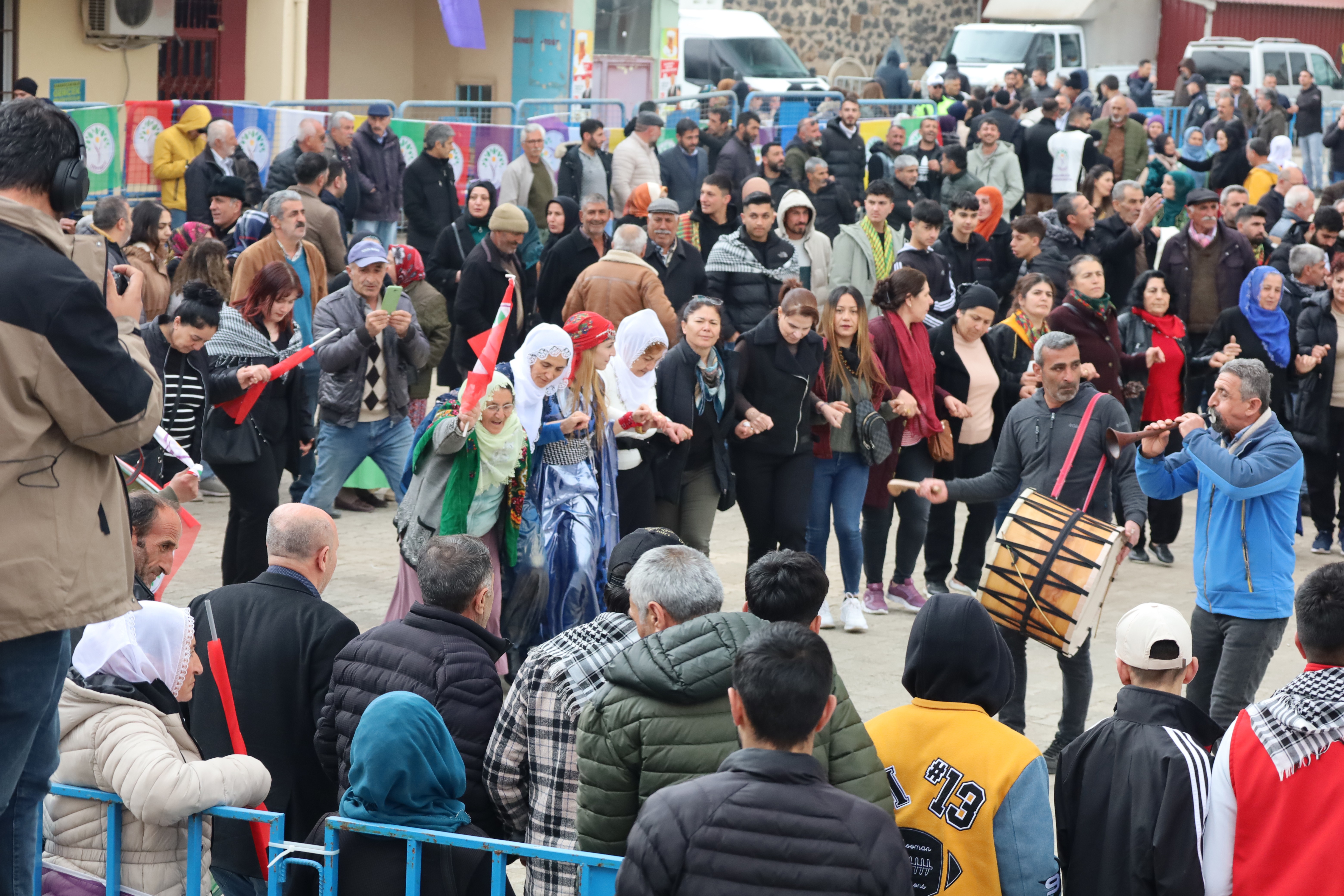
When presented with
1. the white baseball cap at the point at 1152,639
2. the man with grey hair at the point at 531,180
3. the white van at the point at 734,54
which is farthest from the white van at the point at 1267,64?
the white baseball cap at the point at 1152,639

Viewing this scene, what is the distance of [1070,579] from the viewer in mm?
5824

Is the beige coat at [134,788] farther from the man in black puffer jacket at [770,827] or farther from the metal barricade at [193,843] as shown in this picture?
the man in black puffer jacket at [770,827]

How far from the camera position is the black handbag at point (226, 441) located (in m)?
7.04

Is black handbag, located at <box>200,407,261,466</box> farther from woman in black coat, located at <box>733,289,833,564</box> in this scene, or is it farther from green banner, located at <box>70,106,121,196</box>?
green banner, located at <box>70,106,121,196</box>

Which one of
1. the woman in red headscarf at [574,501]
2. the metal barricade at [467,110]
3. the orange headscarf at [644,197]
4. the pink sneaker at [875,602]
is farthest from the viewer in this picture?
the metal barricade at [467,110]

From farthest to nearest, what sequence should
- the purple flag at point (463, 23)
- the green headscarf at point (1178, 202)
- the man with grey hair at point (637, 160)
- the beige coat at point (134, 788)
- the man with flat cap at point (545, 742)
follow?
the purple flag at point (463, 23), the green headscarf at point (1178, 202), the man with grey hair at point (637, 160), the man with flat cap at point (545, 742), the beige coat at point (134, 788)

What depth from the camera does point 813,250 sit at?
10.8 m

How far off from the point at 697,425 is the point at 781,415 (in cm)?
45

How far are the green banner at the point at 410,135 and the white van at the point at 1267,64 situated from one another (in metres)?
16.5

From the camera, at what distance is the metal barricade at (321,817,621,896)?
11.2ft

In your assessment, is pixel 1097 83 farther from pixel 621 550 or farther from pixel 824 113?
pixel 621 550

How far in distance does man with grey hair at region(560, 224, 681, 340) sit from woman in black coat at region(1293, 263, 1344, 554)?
161 inches

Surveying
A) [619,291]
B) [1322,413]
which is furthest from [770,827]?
[1322,413]

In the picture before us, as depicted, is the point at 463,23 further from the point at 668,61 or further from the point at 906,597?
the point at 906,597
